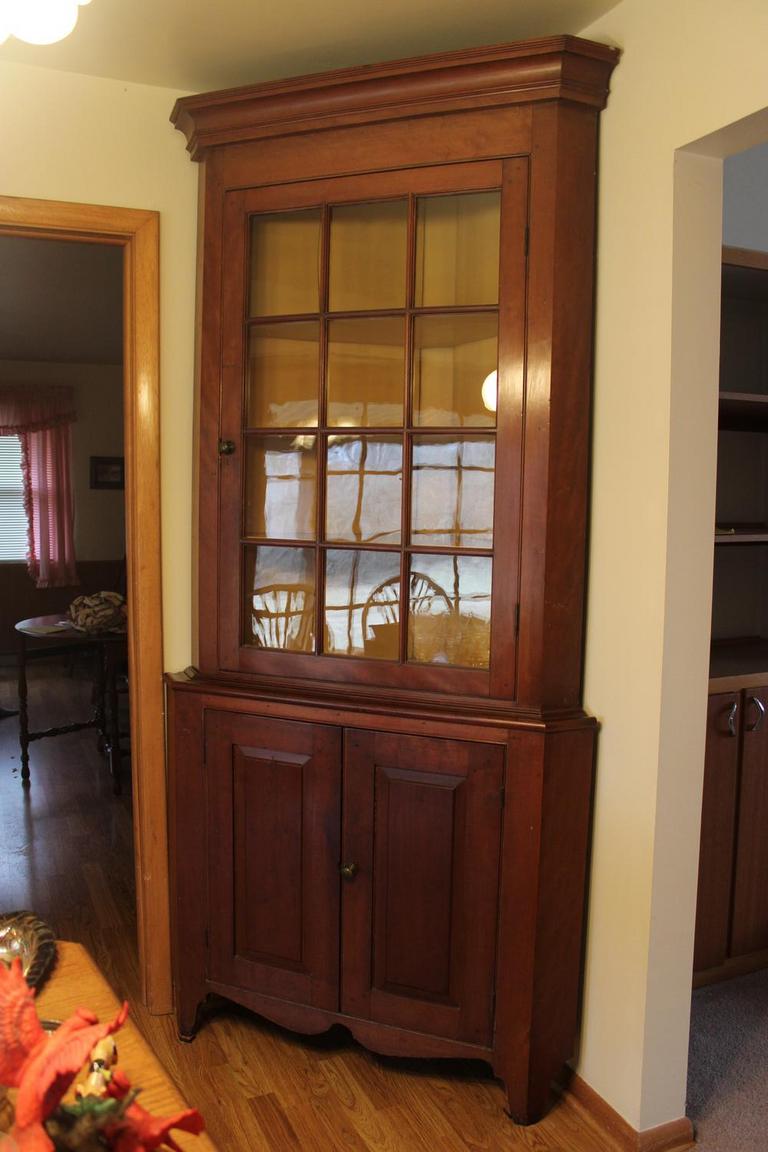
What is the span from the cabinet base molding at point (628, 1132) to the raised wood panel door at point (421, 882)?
11.5 inches

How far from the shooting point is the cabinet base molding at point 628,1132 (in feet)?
6.59

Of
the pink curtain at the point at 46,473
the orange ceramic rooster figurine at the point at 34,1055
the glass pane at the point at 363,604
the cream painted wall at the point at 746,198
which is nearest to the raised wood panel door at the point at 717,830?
the glass pane at the point at 363,604

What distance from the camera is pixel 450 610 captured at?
215cm

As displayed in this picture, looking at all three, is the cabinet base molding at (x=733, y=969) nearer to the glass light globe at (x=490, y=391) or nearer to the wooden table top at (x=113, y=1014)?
the glass light globe at (x=490, y=391)

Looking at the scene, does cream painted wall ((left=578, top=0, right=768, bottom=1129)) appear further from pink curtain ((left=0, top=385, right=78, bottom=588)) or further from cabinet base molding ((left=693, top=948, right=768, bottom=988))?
pink curtain ((left=0, top=385, right=78, bottom=588))

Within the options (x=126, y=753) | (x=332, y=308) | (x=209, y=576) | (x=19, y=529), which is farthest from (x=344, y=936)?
(x=19, y=529)

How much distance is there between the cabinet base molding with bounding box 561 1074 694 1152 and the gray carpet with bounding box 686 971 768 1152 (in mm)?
48

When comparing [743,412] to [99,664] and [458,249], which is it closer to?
[458,249]

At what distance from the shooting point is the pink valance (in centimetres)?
772

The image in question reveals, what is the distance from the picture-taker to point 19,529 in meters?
7.93

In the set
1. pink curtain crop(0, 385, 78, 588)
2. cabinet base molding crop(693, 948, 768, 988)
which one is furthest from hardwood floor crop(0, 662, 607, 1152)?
pink curtain crop(0, 385, 78, 588)

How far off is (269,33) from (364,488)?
1050 millimetres

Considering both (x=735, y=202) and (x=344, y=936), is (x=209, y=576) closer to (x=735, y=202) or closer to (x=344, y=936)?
(x=344, y=936)

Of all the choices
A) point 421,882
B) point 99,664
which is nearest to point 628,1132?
point 421,882
